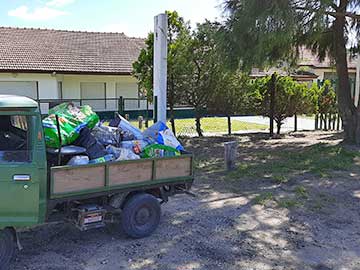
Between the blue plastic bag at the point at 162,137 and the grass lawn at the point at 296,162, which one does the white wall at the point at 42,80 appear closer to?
the grass lawn at the point at 296,162

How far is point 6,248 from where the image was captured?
3.81m

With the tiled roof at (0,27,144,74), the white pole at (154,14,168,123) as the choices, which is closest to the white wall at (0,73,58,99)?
the tiled roof at (0,27,144,74)

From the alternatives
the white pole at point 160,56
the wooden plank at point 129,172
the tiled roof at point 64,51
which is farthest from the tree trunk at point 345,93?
the tiled roof at point 64,51

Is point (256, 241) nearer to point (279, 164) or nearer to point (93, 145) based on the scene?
point (93, 145)

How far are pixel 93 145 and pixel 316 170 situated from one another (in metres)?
5.51

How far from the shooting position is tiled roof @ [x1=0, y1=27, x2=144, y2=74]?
65.1ft

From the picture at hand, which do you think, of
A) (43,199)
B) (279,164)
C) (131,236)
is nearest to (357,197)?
(279,164)

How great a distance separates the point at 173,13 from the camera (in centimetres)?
1186

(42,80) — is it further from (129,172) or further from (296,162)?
(129,172)

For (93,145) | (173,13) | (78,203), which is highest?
(173,13)

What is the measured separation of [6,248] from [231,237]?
255 cm

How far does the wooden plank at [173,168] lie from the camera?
15.8 feet

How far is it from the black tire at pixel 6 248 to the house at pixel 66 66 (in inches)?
576

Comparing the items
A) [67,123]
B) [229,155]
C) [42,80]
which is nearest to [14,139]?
[67,123]
